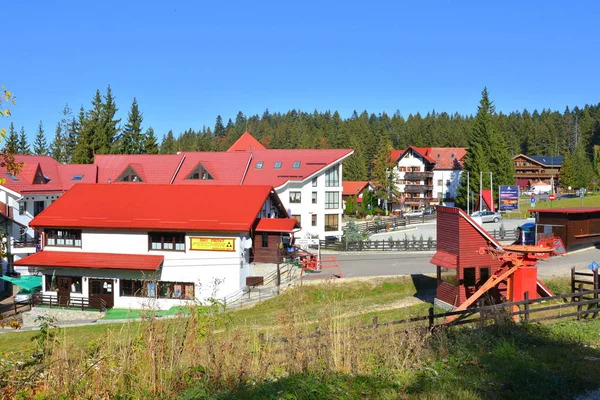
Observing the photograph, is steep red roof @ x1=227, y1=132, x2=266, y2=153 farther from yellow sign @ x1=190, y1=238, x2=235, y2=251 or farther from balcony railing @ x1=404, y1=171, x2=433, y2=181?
yellow sign @ x1=190, y1=238, x2=235, y2=251

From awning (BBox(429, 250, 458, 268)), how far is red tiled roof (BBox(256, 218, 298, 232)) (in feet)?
34.4

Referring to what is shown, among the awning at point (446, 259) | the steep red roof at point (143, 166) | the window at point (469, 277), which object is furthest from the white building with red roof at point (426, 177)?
the window at point (469, 277)

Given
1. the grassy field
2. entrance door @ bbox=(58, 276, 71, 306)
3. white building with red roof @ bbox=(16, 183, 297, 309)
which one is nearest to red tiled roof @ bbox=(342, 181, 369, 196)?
white building with red roof @ bbox=(16, 183, 297, 309)

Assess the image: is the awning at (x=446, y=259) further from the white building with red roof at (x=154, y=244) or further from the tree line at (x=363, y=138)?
the tree line at (x=363, y=138)

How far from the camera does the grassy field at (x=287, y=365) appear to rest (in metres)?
7.48

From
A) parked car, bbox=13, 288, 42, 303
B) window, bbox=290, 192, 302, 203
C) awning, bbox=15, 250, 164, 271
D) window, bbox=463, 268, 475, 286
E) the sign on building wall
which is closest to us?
window, bbox=463, 268, 475, 286

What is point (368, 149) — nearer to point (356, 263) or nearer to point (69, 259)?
point (356, 263)

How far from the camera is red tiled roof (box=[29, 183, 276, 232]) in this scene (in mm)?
31047

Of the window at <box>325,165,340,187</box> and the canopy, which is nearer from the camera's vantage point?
the canopy

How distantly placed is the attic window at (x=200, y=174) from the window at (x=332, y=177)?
10.0m

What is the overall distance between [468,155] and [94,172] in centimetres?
4188

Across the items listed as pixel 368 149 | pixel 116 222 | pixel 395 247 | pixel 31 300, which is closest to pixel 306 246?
pixel 395 247

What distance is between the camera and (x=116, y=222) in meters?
31.8

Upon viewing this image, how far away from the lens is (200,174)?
159 feet
